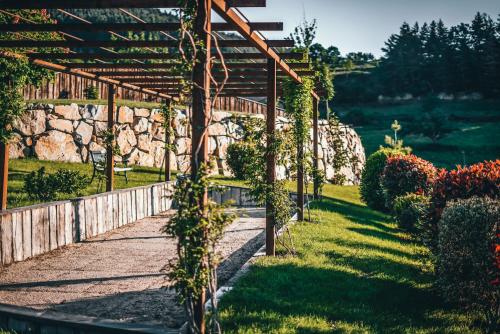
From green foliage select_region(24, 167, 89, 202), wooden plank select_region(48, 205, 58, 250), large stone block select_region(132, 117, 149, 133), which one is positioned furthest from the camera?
large stone block select_region(132, 117, 149, 133)

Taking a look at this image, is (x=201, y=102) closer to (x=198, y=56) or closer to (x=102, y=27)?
(x=198, y=56)

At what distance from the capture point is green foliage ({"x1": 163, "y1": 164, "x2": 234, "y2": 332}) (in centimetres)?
333

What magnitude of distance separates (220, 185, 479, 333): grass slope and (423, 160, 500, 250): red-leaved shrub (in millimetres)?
770

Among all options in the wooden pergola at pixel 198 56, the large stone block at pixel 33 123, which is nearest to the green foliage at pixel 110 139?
the wooden pergola at pixel 198 56

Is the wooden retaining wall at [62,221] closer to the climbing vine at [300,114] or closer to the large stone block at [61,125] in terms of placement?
the climbing vine at [300,114]

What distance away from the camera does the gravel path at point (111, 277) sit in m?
4.76

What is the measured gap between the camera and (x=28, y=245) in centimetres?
692

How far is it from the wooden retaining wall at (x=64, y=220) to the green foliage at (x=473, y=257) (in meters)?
2.62

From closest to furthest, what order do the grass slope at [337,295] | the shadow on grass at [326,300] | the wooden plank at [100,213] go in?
the grass slope at [337,295], the shadow on grass at [326,300], the wooden plank at [100,213]

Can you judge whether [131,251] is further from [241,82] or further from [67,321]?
[241,82]

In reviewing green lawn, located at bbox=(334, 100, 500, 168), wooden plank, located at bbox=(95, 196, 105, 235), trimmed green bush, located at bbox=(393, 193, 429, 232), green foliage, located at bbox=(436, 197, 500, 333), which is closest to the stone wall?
trimmed green bush, located at bbox=(393, 193, 429, 232)

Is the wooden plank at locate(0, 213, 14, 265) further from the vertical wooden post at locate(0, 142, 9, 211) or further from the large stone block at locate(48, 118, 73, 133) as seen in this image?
the large stone block at locate(48, 118, 73, 133)

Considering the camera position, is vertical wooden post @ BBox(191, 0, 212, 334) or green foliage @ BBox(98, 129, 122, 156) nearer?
vertical wooden post @ BBox(191, 0, 212, 334)

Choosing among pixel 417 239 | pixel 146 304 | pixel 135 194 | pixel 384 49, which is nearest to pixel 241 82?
pixel 135 194
